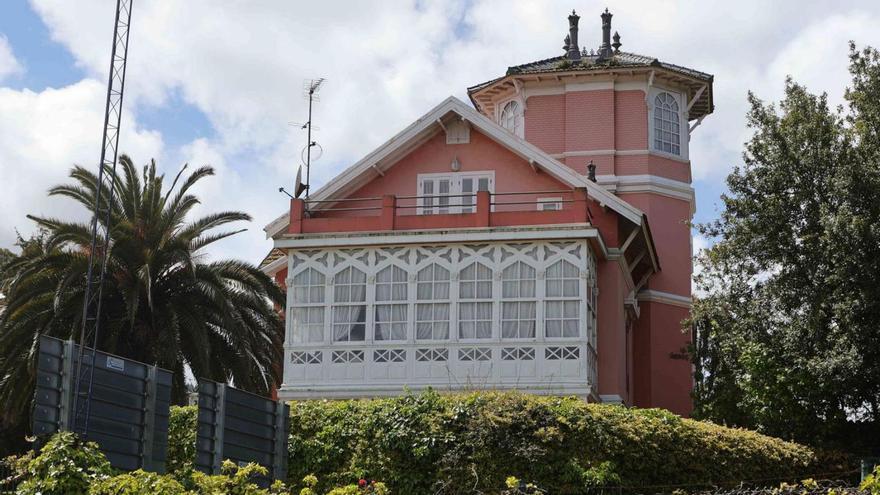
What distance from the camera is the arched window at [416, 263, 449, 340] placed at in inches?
999

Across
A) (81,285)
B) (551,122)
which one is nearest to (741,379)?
(551,122)

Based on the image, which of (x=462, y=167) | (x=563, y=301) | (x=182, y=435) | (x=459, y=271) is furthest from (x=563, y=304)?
(x=182, y=435)

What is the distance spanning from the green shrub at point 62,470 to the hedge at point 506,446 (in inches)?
276

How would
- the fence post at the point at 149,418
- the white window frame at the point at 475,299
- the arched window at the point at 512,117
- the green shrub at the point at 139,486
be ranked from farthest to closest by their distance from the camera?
the arched window at the point at 512,117 < the white window frame at the point at 475,299 < the fence post at the point at 149,418 < the green shrub at the point at 139,486

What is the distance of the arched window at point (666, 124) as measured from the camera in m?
33.9

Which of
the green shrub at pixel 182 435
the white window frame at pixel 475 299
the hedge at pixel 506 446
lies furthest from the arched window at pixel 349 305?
the green shrub at pixel 182 435

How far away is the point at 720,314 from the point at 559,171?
4.40 meters

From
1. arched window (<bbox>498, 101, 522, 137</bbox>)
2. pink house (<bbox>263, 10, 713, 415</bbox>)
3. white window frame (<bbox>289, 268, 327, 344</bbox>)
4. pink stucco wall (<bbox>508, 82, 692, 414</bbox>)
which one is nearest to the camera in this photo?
pink house (<bbox>263, 10, 713, 415</bbox>)

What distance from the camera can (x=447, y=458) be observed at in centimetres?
2045

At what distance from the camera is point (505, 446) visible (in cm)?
2036

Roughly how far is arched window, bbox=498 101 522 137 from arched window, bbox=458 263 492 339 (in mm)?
9409

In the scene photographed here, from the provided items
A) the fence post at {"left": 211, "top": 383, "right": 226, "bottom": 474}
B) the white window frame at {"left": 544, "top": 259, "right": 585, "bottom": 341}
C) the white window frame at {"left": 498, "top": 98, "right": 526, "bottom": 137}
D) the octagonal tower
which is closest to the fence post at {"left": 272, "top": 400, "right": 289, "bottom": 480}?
the fence post at {"left": 211, "top": 383, "right": 226, "bottom": 474}

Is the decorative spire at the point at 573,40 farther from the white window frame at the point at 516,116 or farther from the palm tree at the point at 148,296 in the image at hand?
the palm tree at the point at 148,296

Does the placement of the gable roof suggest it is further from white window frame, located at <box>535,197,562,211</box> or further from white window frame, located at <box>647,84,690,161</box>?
white window frame, located at <box>647,84,690,161</box>
